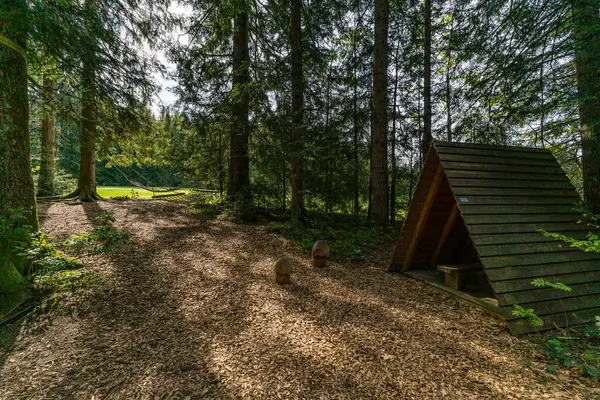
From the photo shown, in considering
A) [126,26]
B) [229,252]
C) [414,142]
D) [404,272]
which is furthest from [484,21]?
[126,26]

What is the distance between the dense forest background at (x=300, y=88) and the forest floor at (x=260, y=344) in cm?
195

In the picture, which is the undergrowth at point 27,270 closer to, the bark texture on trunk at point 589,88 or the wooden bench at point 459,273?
the wooden bench at point 459,273

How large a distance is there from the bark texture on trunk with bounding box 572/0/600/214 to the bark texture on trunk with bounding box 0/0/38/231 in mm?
7122

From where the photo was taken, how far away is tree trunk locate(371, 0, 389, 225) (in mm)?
7059

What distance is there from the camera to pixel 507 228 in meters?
3.49

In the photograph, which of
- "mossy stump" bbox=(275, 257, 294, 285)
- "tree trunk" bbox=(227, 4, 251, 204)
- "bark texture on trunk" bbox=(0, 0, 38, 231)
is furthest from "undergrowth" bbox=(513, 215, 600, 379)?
"tree trunk" bbox=(227, 4, 251, 204)

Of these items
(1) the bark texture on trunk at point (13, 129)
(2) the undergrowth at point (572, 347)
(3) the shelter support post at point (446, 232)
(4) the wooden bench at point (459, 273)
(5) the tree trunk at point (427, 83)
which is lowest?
(2) the undergrowth at point (572, 347)

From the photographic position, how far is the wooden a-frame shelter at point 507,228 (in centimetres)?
300

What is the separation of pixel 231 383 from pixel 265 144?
6.23 m

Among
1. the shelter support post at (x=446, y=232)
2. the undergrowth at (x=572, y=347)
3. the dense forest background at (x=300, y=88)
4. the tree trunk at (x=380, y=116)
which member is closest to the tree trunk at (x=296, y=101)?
the dense forest background at (x=300, y=88)

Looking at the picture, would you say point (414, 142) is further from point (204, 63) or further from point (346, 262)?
point (204, 63)

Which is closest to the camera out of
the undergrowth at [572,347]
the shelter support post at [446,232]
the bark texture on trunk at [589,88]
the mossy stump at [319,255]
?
the undergrowth at [572,347]

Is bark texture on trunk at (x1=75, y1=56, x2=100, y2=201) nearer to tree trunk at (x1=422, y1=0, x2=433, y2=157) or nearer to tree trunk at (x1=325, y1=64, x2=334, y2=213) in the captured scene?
tree trunk at (x1=325, y1=64, x2=334, y2=213)

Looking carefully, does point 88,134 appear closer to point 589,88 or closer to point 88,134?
point 88,134
